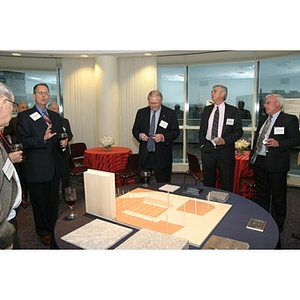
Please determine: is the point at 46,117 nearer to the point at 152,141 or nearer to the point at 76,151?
the point at 152,141

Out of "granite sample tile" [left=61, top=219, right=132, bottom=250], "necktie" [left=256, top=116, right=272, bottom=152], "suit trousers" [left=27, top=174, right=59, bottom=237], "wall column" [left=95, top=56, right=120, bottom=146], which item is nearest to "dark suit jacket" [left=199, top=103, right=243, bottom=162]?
"necktie" [left=256, top=116, right=272, bottom=152]

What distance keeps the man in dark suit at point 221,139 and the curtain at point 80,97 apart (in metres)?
4.06

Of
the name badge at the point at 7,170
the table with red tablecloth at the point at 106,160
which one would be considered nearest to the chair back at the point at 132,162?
the table with red tablecloth at the point at 106,160

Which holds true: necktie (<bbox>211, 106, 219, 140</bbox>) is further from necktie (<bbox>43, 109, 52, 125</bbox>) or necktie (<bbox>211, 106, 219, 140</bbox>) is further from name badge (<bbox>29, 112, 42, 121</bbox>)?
name badge (<bbox>29, 112, 42, 121</bbox>)

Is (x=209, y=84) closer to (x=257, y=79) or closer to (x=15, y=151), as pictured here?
(x=257, y=79)

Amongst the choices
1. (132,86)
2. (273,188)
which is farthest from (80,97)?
(273,188)

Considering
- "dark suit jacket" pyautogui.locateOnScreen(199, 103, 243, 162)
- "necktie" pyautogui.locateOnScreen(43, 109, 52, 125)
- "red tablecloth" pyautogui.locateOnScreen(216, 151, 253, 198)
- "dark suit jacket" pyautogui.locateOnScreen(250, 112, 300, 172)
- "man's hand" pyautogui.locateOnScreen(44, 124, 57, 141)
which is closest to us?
"man's hand" pyautogui.locateOnScreen(44, 124, 57, 141)

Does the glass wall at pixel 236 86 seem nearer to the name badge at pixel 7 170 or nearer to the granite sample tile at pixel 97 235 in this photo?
the granite sample tile at pixel 97 235

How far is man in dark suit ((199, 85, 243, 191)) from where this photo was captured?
326cm

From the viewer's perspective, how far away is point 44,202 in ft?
9.10

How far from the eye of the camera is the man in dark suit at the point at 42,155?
2.57 m

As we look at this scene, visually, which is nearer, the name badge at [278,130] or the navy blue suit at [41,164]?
the navy blue suit at [41,164]

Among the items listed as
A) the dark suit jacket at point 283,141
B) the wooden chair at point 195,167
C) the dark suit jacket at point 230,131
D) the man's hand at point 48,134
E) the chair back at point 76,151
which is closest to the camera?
the man's hand at point 48,134

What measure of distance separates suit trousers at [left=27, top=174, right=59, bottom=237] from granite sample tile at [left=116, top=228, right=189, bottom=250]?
5.68ft
